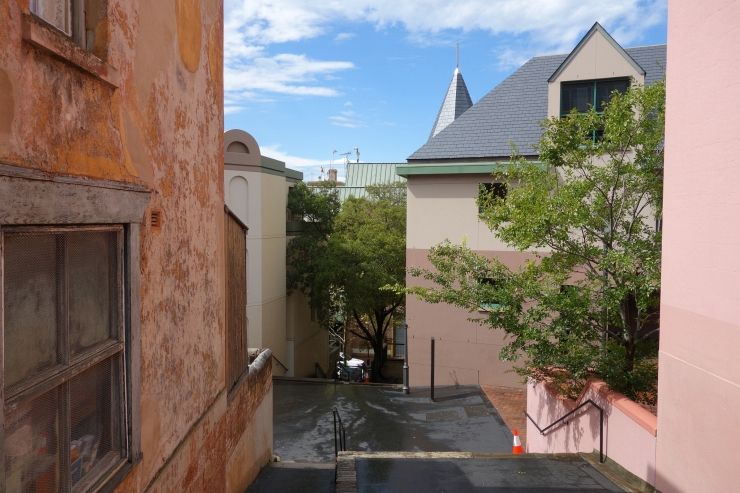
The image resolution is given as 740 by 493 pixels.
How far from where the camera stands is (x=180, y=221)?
4.69 metres

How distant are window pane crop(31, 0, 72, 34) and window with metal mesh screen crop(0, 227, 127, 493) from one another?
1.06 metres

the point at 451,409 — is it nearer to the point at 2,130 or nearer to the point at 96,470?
the point at 96,470

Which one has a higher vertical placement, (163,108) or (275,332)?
(163,108)

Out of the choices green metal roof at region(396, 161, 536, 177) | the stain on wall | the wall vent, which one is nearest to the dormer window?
green metal roof at region(396, 161, 536, 177)

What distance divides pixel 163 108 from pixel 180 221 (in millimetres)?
883

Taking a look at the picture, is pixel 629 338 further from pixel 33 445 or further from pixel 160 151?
pixel 33 445

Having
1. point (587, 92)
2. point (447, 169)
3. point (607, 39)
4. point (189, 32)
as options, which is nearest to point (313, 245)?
point (447, 169)

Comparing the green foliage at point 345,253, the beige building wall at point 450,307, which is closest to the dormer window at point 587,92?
the beige building wall at point 450,307

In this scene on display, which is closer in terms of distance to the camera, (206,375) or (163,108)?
(163,108)

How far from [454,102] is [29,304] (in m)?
23.8

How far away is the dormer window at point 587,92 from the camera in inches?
600

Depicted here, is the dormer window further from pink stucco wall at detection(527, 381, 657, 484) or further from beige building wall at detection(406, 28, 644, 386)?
pink stucco wall at detection(527, 381, 657, 484)

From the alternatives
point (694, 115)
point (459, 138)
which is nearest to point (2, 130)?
point (694, 115)

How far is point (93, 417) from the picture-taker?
3.34 m
